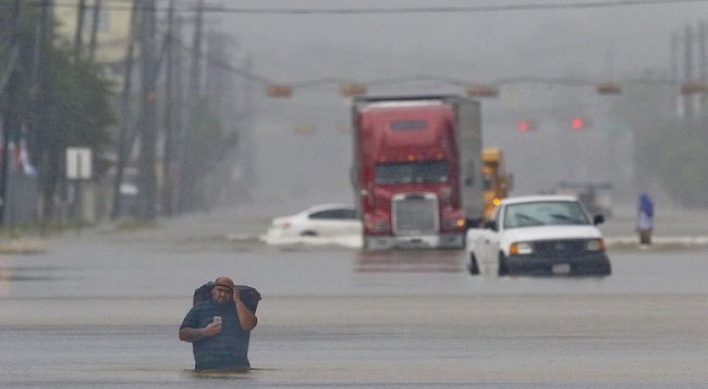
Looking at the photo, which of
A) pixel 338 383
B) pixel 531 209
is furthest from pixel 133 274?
pixel 338 383

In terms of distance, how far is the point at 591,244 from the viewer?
35.6m

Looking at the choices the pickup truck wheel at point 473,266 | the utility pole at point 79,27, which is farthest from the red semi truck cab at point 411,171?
the utility pole at point 79,27

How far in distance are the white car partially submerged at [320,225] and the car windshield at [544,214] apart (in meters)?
23.6

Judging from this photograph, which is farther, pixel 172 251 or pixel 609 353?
pixel 172 251

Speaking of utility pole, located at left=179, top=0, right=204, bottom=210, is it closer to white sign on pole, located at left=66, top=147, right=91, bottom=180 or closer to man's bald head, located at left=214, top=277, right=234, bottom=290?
white sign on pole, located at left=66, top=147, right=91, bottom=180

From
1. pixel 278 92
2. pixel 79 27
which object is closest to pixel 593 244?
pixel 79 27

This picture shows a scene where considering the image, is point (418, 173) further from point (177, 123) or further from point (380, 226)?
point (177, 123)

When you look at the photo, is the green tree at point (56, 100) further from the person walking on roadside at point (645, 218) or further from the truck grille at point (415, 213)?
the person walking on roadside at point (645, 218)

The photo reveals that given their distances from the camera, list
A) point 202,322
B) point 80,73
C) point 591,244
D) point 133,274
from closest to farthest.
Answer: point 202,322, point 591,244, point 133,274, point 80,73

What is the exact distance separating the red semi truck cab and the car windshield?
12.9 m

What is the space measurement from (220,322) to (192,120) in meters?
117

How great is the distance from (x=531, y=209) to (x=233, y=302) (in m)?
20.3

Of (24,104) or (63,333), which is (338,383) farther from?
(24,104)

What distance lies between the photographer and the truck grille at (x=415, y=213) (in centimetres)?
5144
